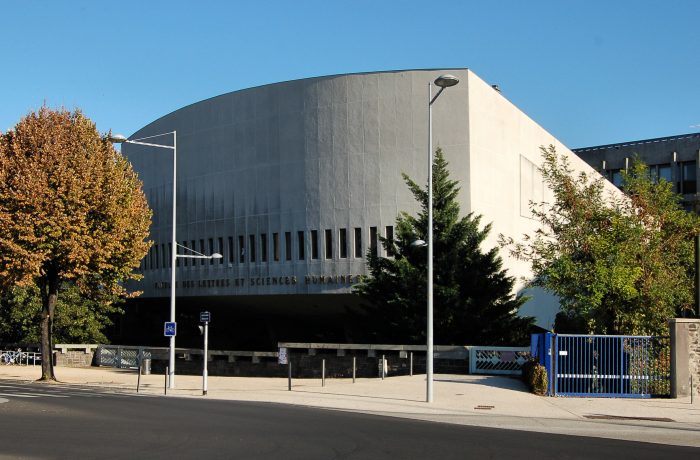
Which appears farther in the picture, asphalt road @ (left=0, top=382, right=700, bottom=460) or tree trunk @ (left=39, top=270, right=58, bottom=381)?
tree trunk @ (left=39, top=270, right=58, bottom=381)

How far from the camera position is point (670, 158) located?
83.4 metres

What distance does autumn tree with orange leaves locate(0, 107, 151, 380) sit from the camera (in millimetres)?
32938

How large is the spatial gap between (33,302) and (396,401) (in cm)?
3576

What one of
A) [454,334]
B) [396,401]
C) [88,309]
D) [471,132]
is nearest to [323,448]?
[396,401]

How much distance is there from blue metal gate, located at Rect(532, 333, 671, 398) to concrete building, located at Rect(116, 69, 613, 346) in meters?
18.8

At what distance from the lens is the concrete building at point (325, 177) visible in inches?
1794

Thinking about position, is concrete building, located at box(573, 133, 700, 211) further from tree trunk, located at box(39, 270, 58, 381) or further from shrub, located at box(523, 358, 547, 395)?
tree trunk, located at box(39, 270, 58, 381)

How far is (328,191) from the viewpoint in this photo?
4738 cm

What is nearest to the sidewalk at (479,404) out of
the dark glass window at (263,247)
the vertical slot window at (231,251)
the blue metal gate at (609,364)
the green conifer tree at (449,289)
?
the blue metal gate at (609,364)

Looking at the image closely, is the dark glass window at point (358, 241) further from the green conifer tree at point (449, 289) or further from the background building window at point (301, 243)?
the green conifer tree at point (449, 289)

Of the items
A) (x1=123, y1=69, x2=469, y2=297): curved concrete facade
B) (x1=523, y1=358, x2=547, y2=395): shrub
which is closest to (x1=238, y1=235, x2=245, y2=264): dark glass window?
(x1=123, y1=69, x2=469, y2=297): curved concrete facade

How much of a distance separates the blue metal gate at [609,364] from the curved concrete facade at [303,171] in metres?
20.8

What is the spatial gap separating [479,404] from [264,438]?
33.2ft

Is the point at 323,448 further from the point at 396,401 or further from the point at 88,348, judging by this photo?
the point at 88,348
